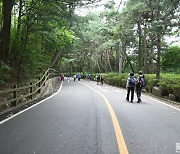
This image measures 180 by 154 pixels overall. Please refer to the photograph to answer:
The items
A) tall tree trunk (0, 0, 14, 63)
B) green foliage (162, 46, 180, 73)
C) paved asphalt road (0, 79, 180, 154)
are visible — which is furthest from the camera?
green foliage (162, 46, 180, 73)

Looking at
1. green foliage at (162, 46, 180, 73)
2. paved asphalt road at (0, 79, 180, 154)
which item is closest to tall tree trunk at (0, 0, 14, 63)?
paved asphalt road at (0, 79, 180, 154)

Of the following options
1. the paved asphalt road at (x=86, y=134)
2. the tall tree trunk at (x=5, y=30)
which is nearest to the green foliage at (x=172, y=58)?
the tall tree trunk at (x=5, y=30)

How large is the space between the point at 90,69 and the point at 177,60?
44.0 meters

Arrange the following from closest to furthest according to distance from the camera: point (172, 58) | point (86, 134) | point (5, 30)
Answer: point (86, 134)
point (5, 30)
point (172, 58)

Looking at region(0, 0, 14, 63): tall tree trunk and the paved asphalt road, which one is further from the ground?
region(0, 0, 14, 63): tall tree trunk

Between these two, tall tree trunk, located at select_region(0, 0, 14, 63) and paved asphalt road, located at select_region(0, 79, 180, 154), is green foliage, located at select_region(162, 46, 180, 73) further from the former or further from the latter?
paved asphalt road, located at select_region(0, 79, 180, 154)

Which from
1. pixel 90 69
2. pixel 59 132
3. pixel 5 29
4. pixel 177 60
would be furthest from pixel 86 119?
pixel 90 69

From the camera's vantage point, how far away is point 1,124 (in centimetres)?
739

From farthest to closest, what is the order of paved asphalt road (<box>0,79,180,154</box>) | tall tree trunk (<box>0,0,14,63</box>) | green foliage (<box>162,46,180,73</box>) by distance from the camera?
green foliage (<box>162,46,180,73</box>) < tall tree trunk (<box>0,0,14,63</box>) < paved asphalt road (<box>0,79,180,154</box>)

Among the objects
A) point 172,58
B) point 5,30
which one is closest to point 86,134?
point 5,30

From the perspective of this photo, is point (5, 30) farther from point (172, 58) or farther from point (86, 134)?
point (172, 58)

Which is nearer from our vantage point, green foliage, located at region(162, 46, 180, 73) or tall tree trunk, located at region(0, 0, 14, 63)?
tall tree trunk, located at region(0, 0, 14, 63)

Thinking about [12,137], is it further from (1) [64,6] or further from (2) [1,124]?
(1) [64,6]

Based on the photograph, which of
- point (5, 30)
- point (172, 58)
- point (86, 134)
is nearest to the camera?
point (86, 134)
